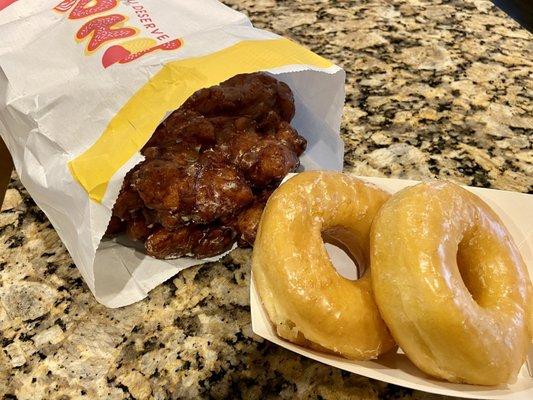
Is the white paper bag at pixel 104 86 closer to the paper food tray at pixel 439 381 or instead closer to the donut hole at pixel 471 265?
the paper food tray at pixel 439 381

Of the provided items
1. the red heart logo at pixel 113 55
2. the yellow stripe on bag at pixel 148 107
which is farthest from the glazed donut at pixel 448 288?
the red heart logo at pixel 113 55

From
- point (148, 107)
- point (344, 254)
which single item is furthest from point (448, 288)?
point (148, 107)

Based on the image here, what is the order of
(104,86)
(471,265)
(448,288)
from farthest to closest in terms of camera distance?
(104,86) < (471,265) < (448,288)

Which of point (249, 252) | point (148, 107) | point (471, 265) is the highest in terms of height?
point (148, 107)

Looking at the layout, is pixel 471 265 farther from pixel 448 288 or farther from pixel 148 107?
pixel 148 107

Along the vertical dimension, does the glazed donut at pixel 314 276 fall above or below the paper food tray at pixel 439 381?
above

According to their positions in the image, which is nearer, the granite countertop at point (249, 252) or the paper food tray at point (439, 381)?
the paper food tray at point (439, 381)

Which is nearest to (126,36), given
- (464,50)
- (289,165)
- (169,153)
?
(169,153)
